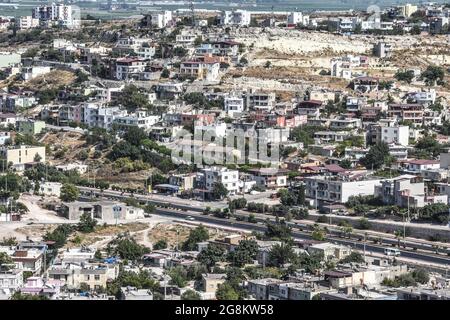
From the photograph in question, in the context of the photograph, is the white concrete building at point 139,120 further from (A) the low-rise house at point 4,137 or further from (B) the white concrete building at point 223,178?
(B) the white concrete building at point 223,178

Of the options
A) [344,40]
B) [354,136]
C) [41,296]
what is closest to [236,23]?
[344,40]

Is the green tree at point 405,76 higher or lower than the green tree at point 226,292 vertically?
higher

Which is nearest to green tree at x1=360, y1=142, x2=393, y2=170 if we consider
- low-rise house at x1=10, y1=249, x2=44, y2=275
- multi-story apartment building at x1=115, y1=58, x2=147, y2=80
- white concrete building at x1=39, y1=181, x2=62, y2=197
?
white concrete building at x1=39, y1=181, x2=62, y2=197

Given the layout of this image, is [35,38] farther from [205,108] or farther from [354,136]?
[354,136]

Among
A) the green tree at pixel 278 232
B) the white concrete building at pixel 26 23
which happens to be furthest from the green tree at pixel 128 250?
the white concrete building at pixel 26 23

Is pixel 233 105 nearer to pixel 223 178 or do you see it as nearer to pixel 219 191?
pixel 223 178

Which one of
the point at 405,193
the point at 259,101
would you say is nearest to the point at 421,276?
the point at 405,193
